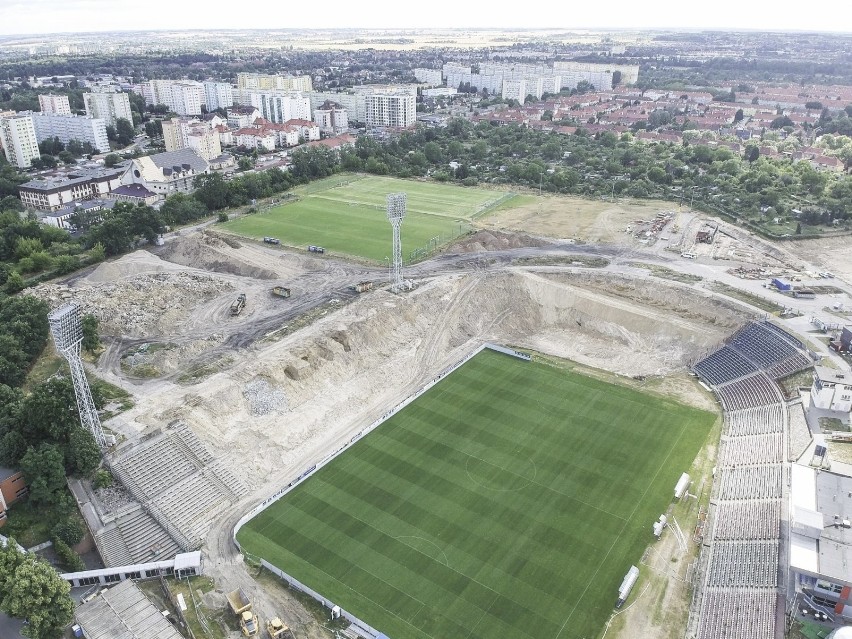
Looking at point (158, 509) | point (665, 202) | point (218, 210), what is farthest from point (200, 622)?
point (665, 202)

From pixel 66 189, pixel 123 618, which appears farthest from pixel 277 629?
pixel 66 189

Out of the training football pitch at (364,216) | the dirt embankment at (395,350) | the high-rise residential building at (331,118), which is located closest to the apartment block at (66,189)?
the training football pitch at (364,216)

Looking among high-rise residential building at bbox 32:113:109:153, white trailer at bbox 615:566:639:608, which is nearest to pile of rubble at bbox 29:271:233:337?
white trailer at bbox 615:566:639:608

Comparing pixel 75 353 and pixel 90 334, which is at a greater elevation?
pixel 75 353

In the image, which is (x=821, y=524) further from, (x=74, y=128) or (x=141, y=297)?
(x=74, y=128)

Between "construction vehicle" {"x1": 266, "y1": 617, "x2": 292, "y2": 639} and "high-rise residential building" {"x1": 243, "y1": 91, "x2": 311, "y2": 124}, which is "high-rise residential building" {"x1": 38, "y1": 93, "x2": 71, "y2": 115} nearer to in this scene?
"high-rise residential building" {"x1": 243, "y1": 91, "x2": 311, "y2": 124}

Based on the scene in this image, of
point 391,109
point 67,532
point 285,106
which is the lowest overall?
point 67,532

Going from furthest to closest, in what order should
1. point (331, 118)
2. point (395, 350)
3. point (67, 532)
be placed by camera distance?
point (331, 118)
point (395, 350)
point (67, 532)

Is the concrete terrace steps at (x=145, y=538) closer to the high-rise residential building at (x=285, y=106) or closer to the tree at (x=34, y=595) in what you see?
the tree at (x=34, y=595)
